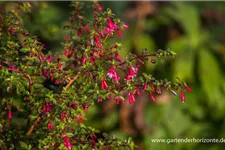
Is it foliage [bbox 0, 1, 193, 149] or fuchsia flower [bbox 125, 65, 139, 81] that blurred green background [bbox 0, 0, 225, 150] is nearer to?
foliage [bbox 0, 1, 193, 149]

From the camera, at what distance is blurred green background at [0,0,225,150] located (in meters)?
4.21

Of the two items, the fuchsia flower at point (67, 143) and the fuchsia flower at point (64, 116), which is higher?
the fuchsia flower at point (64, 116)

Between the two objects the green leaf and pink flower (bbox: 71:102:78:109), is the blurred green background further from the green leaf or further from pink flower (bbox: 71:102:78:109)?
pink flower (bbox: 71:102:78:109)

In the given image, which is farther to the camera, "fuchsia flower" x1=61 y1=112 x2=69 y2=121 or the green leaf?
the green leaf

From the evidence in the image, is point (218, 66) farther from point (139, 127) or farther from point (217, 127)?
point (139, 127)

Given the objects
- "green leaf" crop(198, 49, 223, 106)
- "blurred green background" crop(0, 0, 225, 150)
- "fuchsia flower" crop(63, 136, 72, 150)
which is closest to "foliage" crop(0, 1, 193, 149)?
"fuchsia flower" crop(63, 136, 72, 150)

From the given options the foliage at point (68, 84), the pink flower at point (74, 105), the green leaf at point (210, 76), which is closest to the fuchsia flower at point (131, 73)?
the foliage at point (68, 84)

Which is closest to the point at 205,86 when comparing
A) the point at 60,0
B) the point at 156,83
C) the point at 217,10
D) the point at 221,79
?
the point at 221,79

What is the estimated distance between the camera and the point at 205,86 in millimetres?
4285

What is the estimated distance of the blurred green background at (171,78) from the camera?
13.8 feet

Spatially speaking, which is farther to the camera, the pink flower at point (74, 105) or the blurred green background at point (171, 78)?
the blurred green background at point (171, 78)

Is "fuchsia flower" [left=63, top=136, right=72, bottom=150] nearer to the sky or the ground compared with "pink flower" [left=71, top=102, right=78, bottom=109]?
nearer to the ground

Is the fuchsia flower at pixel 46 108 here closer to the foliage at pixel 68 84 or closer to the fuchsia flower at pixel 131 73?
the foliage at pixel 68 84

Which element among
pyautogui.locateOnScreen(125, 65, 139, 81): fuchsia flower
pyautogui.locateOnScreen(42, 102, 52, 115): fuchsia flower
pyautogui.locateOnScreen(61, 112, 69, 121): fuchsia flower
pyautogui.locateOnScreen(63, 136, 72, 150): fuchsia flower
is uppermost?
pyautogui.locateOnScreen(125, 65, 139, 81): fuchsia flower
